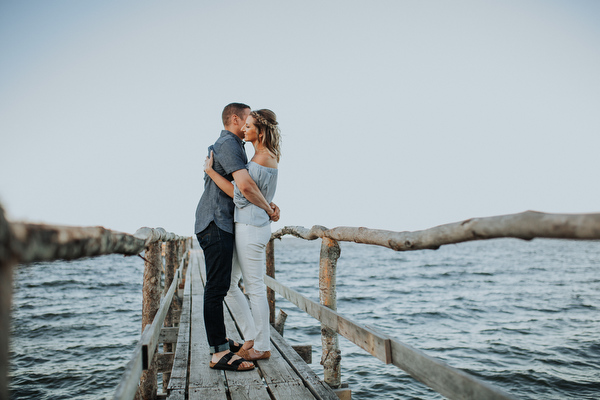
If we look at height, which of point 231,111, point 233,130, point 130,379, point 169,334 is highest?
point 231,111

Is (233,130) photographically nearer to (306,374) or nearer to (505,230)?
(306,374)

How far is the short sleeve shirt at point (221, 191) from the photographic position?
278cm

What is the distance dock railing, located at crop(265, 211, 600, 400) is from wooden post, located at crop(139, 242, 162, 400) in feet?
3.88

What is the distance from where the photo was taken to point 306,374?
9.26 ft

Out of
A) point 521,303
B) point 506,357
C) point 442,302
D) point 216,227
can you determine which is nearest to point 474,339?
point 506,357

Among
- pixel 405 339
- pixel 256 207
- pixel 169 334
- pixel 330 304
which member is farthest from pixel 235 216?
pixel 405 339

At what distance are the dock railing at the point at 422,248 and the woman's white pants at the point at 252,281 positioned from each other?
0.38 m

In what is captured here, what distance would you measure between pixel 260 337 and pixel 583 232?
247 cm

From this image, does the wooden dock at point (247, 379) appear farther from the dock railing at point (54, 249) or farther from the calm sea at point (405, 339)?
the calm sea at point (405, 339)

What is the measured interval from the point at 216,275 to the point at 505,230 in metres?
2.07

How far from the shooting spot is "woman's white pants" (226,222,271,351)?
285 cm

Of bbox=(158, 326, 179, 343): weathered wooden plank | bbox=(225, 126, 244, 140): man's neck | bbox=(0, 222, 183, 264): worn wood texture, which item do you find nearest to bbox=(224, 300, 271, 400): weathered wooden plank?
bbox=(0, 222, 183, 264): worn wood texture

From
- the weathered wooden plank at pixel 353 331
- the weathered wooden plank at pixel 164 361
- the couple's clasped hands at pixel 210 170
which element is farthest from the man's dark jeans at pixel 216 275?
the weathered wooden plank at pixel 164 361

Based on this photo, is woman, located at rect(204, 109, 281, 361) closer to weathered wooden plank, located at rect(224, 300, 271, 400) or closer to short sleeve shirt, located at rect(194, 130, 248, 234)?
short sleeve shirt, located at rect(194, 130, 248, 234)
